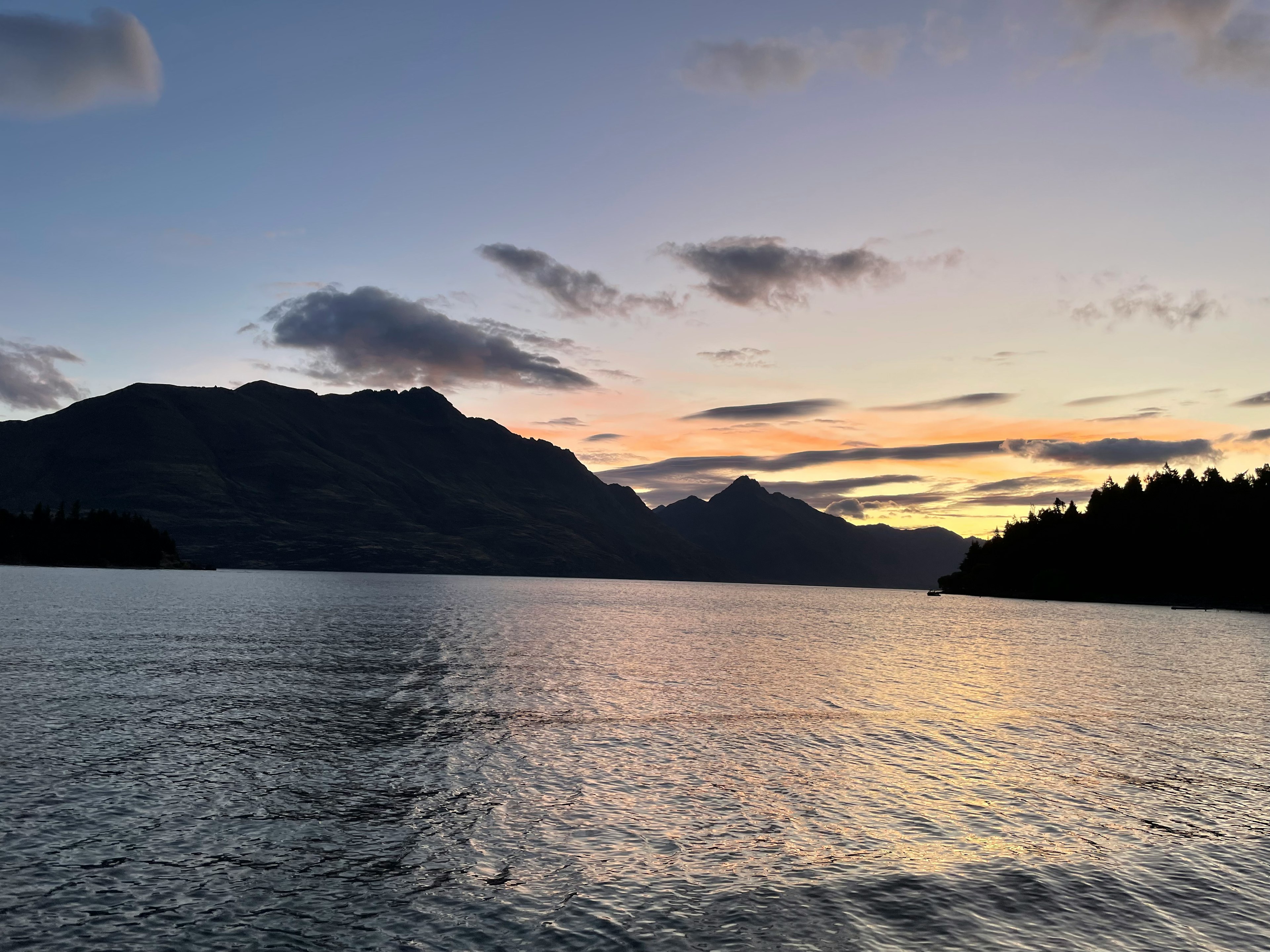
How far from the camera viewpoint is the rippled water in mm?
19375

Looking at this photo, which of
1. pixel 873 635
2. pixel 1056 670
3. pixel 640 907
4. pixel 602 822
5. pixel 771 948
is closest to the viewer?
pixel 771 948

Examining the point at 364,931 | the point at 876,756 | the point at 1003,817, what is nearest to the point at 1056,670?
the point at 876,756

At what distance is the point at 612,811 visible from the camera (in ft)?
95.7

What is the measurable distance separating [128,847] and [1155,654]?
11411 centimetres

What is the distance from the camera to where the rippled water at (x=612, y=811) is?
63.6 ft

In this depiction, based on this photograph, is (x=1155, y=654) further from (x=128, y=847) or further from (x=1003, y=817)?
(x=128, y=847)

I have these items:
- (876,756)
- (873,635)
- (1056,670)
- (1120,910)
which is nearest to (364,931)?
(1120,910)

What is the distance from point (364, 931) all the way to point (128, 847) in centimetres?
997

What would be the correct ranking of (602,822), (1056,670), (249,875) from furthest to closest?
(1056,670) → (602,822) → (249,875)

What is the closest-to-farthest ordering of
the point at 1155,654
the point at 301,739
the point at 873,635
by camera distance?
the point at 301,739, the point at 1155,654, the point at 873,635

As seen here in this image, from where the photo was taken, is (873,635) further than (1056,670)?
Yes

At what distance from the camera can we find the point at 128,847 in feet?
76.8

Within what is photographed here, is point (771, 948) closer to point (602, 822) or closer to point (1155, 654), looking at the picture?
point (602, 822)

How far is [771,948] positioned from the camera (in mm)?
18156
